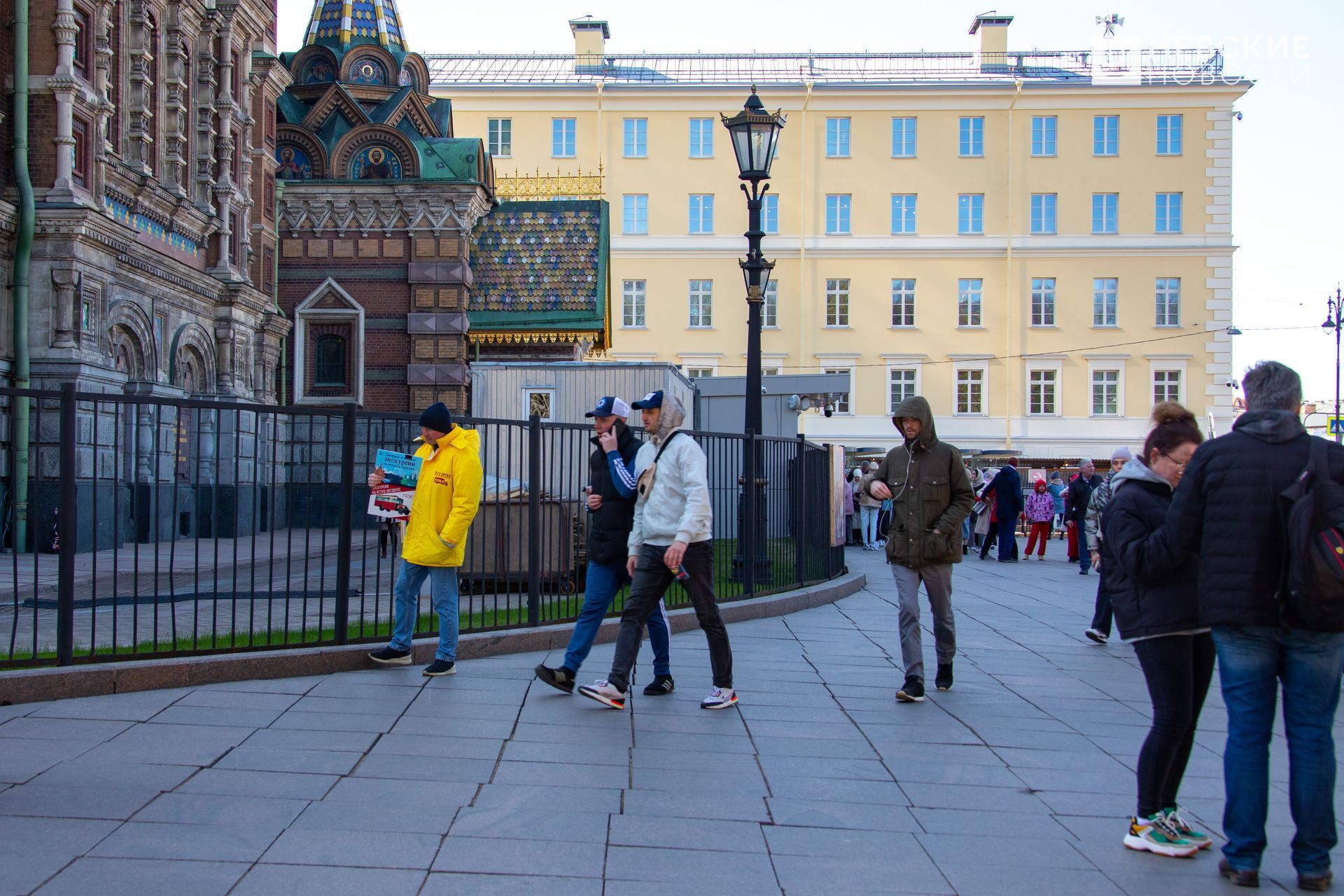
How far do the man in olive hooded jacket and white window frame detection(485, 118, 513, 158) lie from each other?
1725 inches

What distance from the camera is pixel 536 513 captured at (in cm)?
958

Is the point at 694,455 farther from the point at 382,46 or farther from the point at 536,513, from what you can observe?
the point at 382,46

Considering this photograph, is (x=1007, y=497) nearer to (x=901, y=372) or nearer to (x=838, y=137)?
(x=901, y=372)

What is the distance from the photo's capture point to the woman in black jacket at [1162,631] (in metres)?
4.96

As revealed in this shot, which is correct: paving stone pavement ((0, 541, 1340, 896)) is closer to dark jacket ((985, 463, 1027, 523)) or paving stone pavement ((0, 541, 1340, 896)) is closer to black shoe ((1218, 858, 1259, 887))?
black shoe ((1218, 858, 1259, 887))

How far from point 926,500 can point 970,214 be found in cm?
4291

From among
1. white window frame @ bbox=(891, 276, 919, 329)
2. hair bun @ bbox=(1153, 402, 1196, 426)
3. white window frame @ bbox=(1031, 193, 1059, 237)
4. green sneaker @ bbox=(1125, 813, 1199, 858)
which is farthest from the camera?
white window frame @ bbox=(891, 276, 919, 329)

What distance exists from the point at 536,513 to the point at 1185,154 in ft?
149

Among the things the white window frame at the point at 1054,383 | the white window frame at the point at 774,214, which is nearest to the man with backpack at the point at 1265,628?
the white window frame at the point at 1054,383

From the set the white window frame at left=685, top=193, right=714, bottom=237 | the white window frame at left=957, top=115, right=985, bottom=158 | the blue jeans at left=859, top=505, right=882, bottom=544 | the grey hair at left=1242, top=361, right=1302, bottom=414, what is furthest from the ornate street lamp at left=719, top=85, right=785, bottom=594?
the white window frame at left=957, top=115, right=985, bottom=158

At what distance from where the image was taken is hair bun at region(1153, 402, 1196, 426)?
17.2 ft

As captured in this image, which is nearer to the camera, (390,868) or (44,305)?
(390,868)

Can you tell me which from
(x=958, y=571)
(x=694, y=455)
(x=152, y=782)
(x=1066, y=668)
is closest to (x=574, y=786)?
(x=152, y=782)

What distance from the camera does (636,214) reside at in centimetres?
4944
